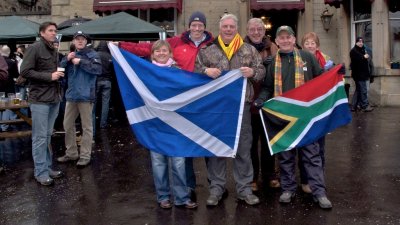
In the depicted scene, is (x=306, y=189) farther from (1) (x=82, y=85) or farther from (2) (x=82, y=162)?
(1) (x=82, y=85)

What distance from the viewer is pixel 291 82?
5121 millimetres

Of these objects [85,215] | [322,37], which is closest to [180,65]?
[85,215]

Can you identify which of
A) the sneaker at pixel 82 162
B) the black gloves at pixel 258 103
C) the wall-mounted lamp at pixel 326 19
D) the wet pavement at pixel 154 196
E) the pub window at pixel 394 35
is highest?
the wall-mounted lamp at pixel 326 19

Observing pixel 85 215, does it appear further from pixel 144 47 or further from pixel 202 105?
pixel 144 47

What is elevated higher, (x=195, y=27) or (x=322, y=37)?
(x=322, y=37)

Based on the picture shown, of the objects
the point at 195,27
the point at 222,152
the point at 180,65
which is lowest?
the point at 222,152

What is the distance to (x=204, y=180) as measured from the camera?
6211 millimetres

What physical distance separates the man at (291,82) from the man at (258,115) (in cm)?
15

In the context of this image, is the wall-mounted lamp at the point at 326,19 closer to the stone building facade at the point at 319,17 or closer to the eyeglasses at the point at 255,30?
the stone building facade at the point at 319,17

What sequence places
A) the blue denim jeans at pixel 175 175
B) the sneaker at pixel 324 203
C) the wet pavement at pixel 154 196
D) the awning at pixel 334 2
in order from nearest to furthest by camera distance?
the wet pavement at pixel 154 196
the sneaker at pixel 324 203
the blue denim jeans at pixel 175 175
the awning at pixel 334 2

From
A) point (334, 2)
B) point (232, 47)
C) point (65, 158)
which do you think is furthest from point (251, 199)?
point (334, 2)

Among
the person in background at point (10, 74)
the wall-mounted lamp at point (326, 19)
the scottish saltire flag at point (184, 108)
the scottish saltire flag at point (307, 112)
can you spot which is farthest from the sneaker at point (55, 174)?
the wall-mounted lamp at point (326, 19)

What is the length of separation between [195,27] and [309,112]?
1.54 metres

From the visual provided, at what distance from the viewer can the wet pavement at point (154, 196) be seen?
475cm
